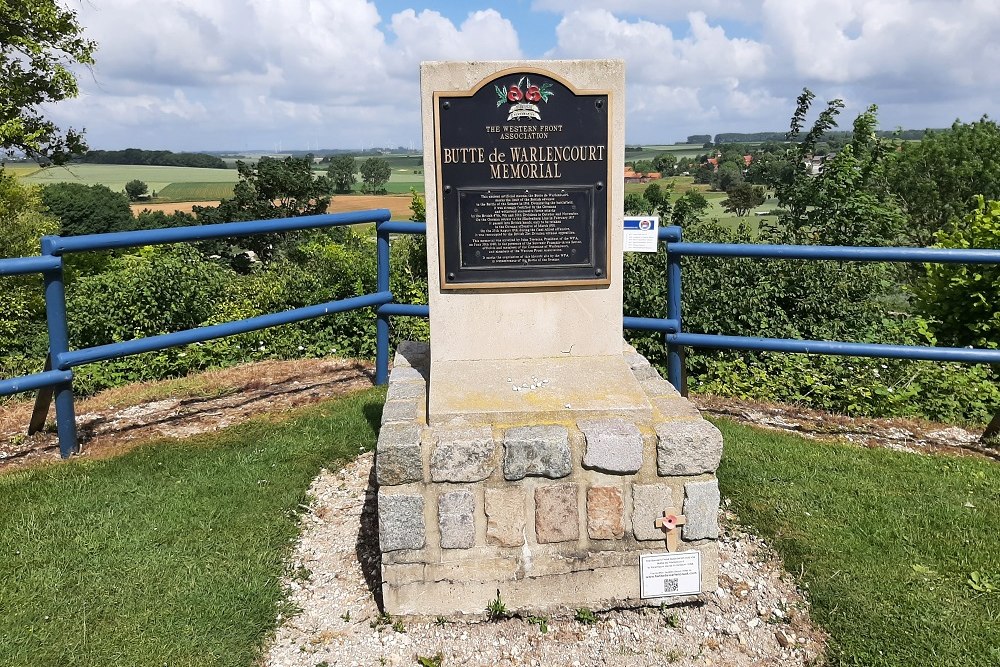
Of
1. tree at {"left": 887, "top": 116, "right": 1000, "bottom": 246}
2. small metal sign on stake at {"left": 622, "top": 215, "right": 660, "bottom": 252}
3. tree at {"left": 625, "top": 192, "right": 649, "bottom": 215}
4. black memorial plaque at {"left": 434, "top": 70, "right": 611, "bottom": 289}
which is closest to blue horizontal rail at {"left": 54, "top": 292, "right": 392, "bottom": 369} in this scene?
black memorial plaque at {"left": 434, "top": 70, "right": 611, "bottom": 289}

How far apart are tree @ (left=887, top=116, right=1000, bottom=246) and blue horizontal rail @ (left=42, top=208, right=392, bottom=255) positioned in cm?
3368

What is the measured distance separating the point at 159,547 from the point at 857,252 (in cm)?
378

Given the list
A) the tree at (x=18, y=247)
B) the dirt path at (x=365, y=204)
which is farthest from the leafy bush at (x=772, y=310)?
the dirt path at (x=365, y=204)

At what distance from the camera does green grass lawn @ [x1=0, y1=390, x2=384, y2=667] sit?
2637 millimetres

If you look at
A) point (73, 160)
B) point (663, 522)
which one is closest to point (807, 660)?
point (663, 522)

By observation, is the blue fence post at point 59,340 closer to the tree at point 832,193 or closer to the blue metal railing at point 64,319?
the blue metal railing at point 64,319

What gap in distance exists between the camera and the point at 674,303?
4.59 meters

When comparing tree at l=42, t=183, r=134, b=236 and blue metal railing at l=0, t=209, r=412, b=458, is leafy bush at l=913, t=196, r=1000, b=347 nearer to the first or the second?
blue metal railing at l=0, t=209, r=412, b=458

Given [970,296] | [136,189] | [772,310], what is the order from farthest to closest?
1. [136,189]
2. [970,296]
3. [772,310]

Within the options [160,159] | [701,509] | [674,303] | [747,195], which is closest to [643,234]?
[674,303]

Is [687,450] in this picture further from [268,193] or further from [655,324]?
[268,193]

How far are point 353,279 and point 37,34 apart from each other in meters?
13.8

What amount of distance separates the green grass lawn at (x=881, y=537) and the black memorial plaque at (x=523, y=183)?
4.75ft

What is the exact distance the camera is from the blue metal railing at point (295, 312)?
380cm
